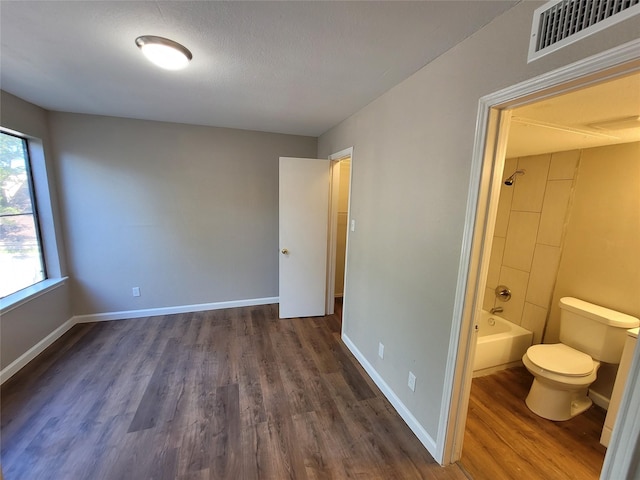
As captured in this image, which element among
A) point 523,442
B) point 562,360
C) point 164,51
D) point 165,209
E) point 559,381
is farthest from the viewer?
point 165,209

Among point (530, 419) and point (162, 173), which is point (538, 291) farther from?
point (162, 173)

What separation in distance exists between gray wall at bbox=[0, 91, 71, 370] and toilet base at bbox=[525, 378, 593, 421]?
421 cm

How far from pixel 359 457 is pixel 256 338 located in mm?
1599

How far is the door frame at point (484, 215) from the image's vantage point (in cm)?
82

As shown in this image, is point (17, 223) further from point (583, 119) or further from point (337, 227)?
point (583, 119)

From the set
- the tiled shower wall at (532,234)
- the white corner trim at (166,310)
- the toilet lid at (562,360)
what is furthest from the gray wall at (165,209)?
the toilet lid at (562,360)

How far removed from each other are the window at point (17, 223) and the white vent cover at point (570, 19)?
147 inches

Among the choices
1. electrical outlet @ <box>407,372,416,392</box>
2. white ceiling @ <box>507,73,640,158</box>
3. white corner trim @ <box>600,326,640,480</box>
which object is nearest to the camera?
white corner trim @ <box>600,326,640,480</box>

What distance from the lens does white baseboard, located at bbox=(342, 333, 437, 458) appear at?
1.61 metres

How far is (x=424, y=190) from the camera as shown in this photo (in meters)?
1.59

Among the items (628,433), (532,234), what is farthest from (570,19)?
(532,234)

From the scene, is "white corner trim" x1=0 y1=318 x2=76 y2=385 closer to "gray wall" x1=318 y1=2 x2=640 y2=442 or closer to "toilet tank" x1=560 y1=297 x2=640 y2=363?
"gray wall" x1=318 y1=2 x2=640 y2=442

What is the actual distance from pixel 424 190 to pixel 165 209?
293 centimetres

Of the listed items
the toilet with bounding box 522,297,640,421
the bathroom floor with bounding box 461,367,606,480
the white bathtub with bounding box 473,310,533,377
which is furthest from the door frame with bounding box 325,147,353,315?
the toilet with bounding box 522,297,640,421
